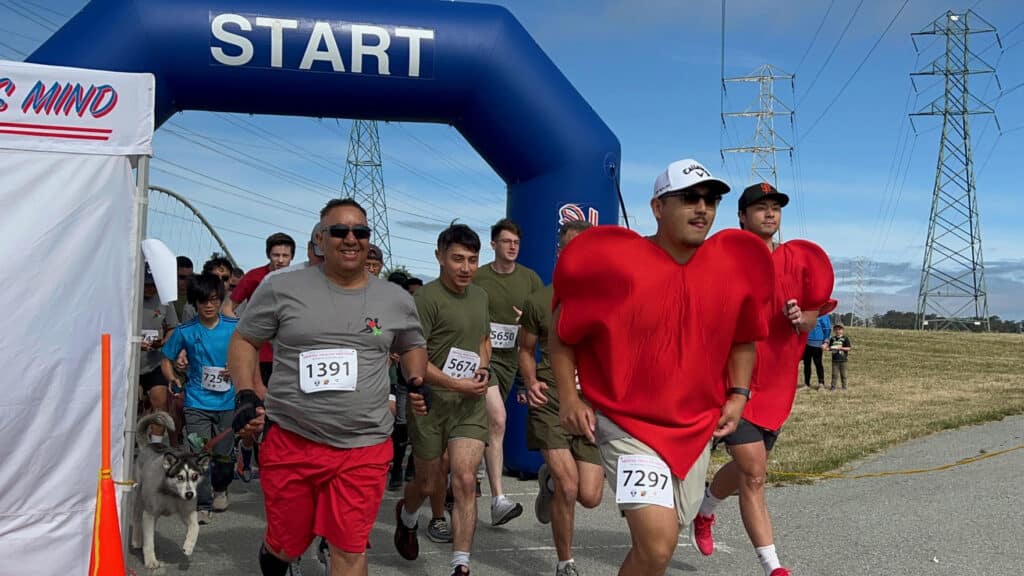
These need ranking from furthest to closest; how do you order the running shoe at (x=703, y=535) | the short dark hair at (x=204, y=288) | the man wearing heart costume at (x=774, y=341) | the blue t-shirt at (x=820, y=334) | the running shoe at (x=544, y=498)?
1. the blue t-shirt at (x=820, y=334)
2. the short dark hair at (x=204, y=288)
3. the running shoe at (x=544, y=498)
4. the running shoe at (x=703, y=535)
5. the man wearing heart costume at (x=774, y=341)

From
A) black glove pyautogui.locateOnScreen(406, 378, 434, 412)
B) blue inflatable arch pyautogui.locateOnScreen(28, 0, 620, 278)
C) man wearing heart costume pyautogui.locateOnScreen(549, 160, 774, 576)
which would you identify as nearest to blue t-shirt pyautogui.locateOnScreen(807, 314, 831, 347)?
blue inflatable arch pyautogui.locateOnScreen(28, 0, 620, 278)

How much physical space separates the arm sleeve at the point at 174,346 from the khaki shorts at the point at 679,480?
4.54m

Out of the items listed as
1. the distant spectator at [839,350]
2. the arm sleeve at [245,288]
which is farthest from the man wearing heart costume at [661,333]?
the distant spectator at [839,350]

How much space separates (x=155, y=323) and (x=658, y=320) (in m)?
6.36

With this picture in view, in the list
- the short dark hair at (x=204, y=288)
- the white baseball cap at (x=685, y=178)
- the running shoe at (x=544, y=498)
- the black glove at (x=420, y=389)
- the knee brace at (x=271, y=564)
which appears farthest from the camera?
the short dark hair at (x=204, y=288)

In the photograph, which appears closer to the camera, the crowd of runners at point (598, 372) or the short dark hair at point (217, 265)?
the crowd of runners at point (598, 372)

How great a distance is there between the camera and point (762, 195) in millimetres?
5418

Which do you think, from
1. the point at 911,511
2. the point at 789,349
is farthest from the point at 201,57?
the point at 911,511

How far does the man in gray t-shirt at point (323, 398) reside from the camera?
4.40 meters

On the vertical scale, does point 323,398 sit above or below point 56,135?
below

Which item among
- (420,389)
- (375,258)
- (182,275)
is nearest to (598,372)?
(420,389)

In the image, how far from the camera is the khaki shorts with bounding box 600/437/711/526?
4.00 metres

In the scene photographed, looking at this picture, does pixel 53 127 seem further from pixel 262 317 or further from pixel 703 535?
pixel 703 535

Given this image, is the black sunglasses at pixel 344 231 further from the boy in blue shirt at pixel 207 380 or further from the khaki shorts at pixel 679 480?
the boy in blue shirt at pixel 207 380
